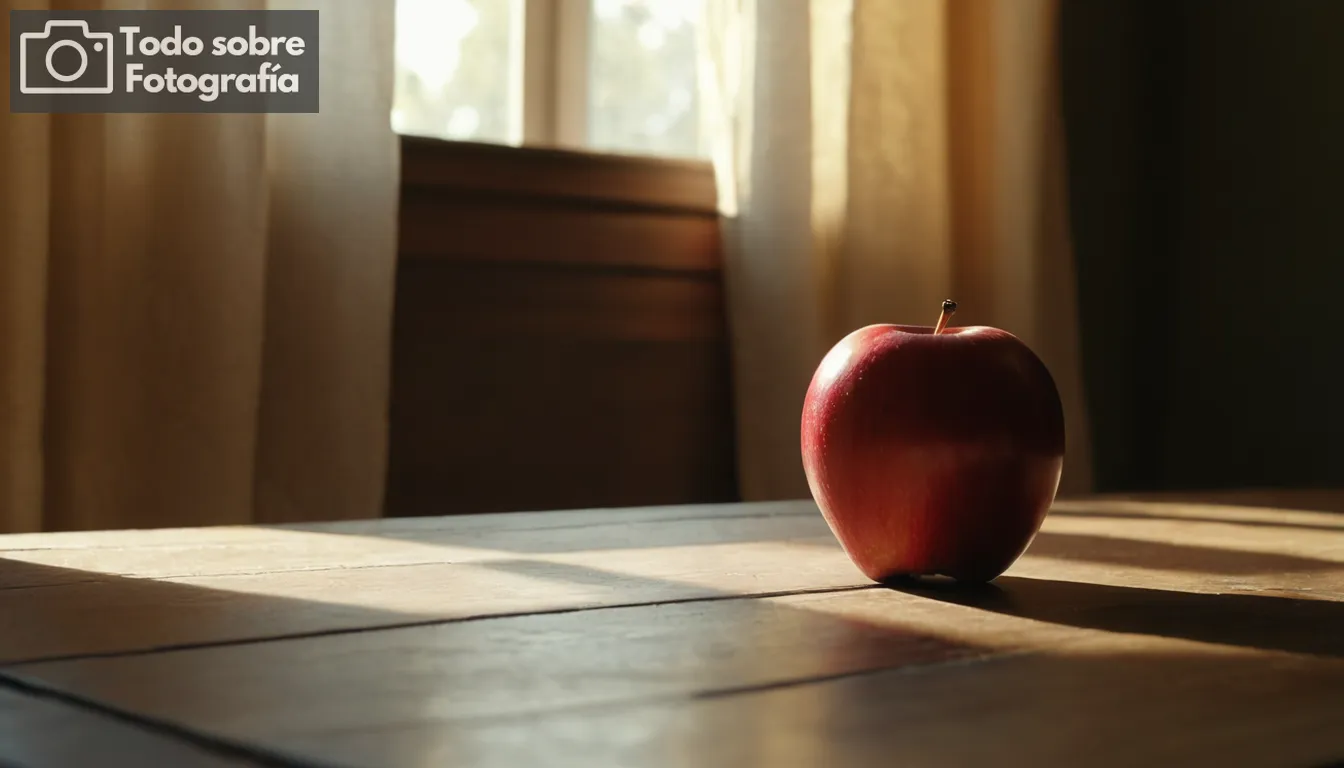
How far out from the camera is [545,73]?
2172mm

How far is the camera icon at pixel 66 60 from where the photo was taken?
158 centimetres

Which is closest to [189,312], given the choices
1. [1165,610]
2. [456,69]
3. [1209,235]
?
[456,69]

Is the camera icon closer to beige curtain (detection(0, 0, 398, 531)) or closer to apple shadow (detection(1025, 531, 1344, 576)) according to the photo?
beige curtain (detection(0, 0, 398, 531))

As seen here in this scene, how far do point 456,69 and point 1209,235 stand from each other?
1.56 metres

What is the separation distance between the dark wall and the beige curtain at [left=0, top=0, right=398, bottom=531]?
4.96ft

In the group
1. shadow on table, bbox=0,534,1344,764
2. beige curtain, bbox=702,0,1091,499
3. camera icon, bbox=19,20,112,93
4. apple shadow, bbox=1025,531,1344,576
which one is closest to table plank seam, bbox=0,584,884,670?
shadow on table, bbox=0,534,1344,764

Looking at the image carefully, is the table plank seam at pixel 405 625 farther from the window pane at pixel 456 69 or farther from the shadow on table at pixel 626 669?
the window pane at pixel 456 69

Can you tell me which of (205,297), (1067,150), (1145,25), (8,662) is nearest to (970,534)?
(8,662)

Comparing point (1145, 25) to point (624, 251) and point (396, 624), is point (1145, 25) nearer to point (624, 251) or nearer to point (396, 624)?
point (624, 251)

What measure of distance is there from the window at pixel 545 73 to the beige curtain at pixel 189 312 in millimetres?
292

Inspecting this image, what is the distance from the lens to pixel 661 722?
1.39 feet

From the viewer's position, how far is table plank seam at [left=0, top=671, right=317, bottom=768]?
37 centimetres

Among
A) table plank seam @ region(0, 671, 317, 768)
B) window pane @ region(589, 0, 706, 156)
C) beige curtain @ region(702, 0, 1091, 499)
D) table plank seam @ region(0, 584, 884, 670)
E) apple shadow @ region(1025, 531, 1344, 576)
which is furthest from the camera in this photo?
window pane @ region(589, 0, 706, 156)

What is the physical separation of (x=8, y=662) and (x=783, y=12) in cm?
177
